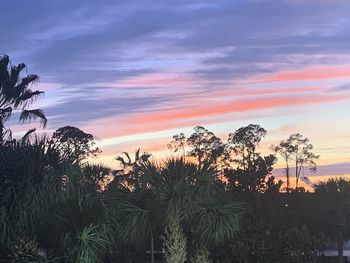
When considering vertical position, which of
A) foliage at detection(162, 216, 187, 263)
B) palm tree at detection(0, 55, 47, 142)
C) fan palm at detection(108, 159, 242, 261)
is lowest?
foliage at detection(162, 216, 187, 263)

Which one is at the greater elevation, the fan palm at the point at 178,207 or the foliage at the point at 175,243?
the fan palm at the point at 178,207

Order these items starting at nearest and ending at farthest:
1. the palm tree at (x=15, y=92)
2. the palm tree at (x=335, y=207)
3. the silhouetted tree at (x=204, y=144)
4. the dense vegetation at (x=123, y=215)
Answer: the dense vegetation at (x=123, y=215) < the palm tree at (x=15, y=92) < the palm tree at (x=335, y=207) < the silhouetted tree at (x=204, y=144)

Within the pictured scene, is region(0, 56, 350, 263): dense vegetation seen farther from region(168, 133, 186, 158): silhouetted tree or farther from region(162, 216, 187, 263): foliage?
region(168, 133, 186, 158): silhouetted tree

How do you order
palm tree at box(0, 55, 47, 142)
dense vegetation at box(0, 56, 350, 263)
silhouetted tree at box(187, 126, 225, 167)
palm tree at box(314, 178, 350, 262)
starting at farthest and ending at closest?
silhouetted tree at box(187, 126, 225, 167) → palm tree at box(314, 178, 350, 262) → palm tree at box(0, 55, 47, 142) → dense vegetation at box(0, 56, 350, 263)

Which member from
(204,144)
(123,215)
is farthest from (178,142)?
(123,215)

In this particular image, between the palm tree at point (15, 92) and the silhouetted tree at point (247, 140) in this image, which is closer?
the palm tree at point (15, 92)

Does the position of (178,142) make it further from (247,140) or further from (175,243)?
(175,243)

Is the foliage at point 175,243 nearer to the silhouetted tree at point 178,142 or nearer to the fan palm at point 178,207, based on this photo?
the fan palm at point 178,207

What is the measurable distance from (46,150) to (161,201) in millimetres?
3584

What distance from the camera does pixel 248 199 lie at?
28.1m

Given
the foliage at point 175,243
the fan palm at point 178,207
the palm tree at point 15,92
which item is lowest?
the foliage at point 175,243

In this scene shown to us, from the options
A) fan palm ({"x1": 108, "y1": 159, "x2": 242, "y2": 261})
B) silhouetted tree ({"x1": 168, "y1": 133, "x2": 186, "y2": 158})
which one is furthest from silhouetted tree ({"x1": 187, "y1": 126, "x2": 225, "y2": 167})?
fan palm ({"x1": 108, "y1": 159, "x2": 242, "y2": 261})

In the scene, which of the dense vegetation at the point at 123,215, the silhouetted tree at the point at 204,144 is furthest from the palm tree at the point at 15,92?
the silhouetted tree at the point at 204,144

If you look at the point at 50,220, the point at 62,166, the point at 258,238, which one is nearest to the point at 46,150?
the point at 62,166
